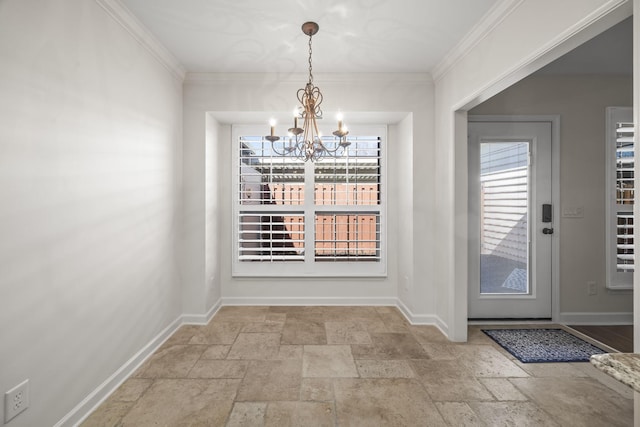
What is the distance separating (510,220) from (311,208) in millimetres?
2206

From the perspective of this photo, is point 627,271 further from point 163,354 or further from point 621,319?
point 163,354

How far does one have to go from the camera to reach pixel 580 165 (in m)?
3.18

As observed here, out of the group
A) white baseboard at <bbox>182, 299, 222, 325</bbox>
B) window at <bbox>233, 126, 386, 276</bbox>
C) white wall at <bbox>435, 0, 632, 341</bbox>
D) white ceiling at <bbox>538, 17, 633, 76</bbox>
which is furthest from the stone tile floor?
white ceiling at <bbox>538, 17, 633, 76</bbox>

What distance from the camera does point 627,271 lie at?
3170 mm

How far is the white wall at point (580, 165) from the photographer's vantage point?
318 cm

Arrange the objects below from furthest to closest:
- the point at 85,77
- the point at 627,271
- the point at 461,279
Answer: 1. the point at 627,271
2. the point at 461,279
3. the point at 85,77

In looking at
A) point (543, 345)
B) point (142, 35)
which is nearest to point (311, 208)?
point (142, 35)

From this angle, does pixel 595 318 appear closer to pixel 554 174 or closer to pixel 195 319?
pixel 554 174

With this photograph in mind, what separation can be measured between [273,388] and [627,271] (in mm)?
3730

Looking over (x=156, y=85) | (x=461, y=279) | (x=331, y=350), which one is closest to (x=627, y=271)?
(x=461, y=279)

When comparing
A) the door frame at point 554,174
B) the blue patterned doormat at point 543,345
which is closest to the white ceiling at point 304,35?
the door frame at point 554,174

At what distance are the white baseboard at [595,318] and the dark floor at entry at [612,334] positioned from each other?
60 millimetres

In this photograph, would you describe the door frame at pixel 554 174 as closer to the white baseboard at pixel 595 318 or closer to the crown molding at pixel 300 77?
the white baseboard at pixel 595 318

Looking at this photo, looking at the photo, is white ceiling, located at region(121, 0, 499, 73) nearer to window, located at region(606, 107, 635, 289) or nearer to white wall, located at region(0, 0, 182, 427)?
white wall, located at region(0, 0, 182, 427)
